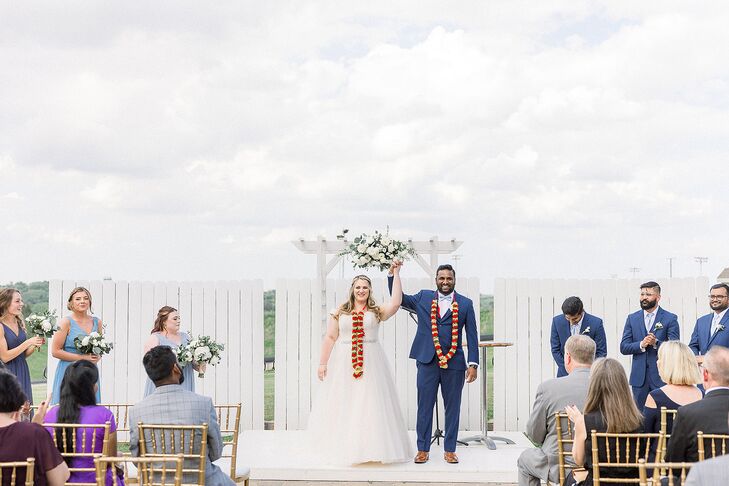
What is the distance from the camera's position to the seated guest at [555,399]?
486 centimetres

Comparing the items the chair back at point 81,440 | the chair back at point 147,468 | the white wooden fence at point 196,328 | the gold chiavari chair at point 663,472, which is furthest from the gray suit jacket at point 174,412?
the white wooden fence at point 196,328

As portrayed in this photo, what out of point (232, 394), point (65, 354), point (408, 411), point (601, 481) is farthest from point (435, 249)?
point (601, 481)

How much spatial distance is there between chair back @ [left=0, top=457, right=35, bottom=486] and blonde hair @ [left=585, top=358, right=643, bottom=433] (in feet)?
8.72

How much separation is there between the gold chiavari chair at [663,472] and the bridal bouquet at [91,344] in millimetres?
4611

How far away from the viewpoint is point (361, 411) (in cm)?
735

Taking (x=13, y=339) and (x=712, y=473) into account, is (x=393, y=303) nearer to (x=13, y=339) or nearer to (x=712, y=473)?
(x=13, y=339)

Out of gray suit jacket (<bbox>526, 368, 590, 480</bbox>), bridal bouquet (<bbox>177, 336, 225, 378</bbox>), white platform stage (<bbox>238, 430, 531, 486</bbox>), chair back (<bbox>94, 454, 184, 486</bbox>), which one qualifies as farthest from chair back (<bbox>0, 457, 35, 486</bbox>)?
white platform stage (<bbox>238, 430, 531, 486</bbox>)

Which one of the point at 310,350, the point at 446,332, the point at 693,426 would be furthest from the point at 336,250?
the point at 693,426

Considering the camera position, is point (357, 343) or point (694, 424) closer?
point (694, 424)

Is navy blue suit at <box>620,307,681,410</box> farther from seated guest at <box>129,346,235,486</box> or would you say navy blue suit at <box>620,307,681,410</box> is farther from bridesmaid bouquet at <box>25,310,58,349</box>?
bridesmaid bouquet at <box>25,310,58,349</box>

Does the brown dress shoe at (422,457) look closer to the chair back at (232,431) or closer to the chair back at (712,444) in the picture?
the chair back at (232,431)

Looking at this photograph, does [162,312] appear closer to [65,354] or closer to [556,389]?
[65,354]

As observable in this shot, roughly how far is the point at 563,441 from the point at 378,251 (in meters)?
3.45

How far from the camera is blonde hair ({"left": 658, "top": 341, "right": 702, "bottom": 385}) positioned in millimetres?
4441
